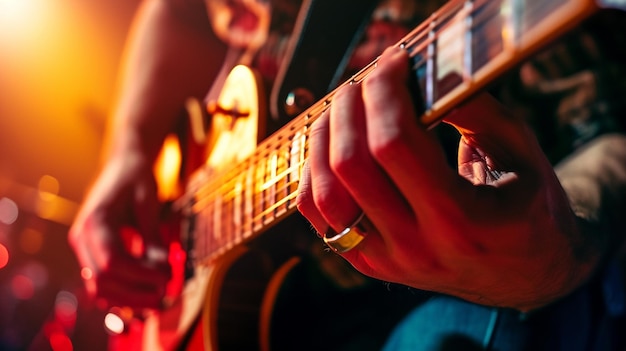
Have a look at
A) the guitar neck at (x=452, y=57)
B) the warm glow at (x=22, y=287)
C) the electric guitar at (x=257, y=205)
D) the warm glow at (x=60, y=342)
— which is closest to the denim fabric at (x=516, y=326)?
the electric guitar at (x=257, y=205)

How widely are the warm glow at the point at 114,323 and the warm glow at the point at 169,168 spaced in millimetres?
204

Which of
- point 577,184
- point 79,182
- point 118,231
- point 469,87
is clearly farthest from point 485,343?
point 79,182

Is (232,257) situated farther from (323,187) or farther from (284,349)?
(323,187)

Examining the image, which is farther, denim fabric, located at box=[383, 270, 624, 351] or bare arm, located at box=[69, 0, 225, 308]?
bare arm, located at box=[69, 0, 225, 308]

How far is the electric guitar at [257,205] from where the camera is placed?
282 millimetres

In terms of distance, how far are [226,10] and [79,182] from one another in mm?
1191

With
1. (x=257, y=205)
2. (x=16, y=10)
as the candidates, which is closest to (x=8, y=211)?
(x=16, y=10)

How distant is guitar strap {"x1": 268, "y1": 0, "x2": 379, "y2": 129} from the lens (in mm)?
506

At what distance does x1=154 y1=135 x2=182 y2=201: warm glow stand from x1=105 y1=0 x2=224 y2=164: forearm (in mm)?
26

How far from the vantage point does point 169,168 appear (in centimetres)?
94

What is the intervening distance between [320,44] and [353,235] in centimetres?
26

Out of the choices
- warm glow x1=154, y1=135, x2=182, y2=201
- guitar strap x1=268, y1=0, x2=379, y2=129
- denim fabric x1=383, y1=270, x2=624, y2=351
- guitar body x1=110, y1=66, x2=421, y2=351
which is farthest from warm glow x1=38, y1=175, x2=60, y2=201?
denim fabric x1=383, y1=270, x2=624, y2=351

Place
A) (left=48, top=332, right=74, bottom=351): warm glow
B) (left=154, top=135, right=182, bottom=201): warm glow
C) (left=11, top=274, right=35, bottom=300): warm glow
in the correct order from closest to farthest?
(left=154, top=135, right=182, bottom=201): warm glow
(left=48, top=332, right=74, bottom=351): warm glow
(left=11, top=274, right=35, bottom=300): warm glow

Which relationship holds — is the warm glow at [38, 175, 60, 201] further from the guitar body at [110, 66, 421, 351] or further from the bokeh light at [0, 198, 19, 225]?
the guitar body at [110, 66, 421, 351]
